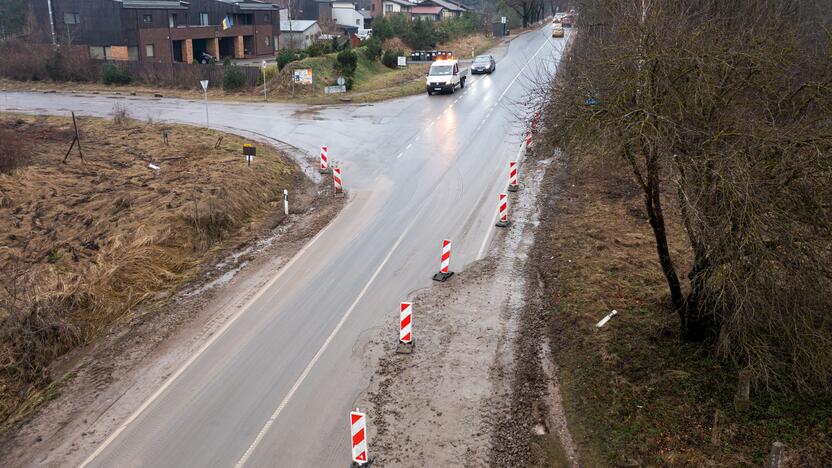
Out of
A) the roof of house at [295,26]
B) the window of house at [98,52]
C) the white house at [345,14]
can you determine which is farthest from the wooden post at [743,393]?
the white house at [345,14]

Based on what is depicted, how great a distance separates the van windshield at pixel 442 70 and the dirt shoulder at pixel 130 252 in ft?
51.9

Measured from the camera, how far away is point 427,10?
9712 centimetres

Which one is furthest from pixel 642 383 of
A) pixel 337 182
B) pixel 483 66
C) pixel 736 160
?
pixel 483 66

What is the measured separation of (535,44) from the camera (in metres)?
65.7

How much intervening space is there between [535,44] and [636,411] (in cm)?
5962

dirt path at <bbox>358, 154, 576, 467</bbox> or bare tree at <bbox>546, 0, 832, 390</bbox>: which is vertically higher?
bare tree at <bbox>546, 0, 832, 390</bbox>

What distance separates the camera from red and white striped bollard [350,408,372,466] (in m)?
9.21

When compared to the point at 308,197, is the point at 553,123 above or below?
above

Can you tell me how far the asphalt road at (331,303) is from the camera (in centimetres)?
1020

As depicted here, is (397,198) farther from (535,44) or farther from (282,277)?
(535,44)

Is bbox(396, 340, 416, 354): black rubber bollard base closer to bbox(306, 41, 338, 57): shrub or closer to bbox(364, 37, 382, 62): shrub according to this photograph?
bbox(306, 41, 338, 57): shrub

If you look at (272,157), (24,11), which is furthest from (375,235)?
(24,11)

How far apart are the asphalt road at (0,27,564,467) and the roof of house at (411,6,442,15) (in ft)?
221

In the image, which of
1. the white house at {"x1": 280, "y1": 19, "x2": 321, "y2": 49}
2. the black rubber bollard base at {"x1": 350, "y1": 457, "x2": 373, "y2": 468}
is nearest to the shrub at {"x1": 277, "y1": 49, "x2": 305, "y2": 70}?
the white house at {"x1": 280, "y1": 19, "x2": 321, "y2": 49}
